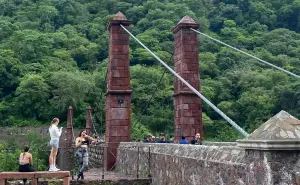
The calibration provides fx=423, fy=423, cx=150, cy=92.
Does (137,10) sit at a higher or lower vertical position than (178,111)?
higher

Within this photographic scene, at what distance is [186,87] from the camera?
11.7 meters

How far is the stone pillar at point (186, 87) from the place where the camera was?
11.6 meters

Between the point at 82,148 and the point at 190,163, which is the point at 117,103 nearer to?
the point at 82,148

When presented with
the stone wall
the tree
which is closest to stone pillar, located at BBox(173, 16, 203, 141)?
the stone wall

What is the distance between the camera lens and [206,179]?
548cm

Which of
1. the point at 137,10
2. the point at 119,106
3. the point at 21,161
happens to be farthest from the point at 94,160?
the point at 137,10

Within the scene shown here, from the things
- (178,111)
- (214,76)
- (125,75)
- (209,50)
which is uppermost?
(209,50)

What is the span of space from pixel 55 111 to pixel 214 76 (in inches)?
619

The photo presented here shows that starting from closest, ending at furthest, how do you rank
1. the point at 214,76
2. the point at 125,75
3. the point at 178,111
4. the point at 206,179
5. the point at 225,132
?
the point at 206,179
the point at 178,111
the point at 125,75
the point at 225,132
the point at 214,76

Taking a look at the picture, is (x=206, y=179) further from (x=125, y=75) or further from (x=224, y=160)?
(x=125, y=75)

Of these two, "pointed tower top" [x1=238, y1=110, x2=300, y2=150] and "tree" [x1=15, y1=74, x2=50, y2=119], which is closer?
"pointed tower top" [x1=238, y1=110, x2=300, y2=150]

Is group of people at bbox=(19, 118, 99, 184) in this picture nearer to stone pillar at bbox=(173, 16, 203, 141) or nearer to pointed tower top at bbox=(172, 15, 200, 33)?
stone pillar at bbox=(173, 16, 203, 141)

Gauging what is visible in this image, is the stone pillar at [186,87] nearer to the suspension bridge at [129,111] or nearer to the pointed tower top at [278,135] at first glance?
the suspension bridge at [129,111]

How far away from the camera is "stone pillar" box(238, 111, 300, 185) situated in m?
3.66
